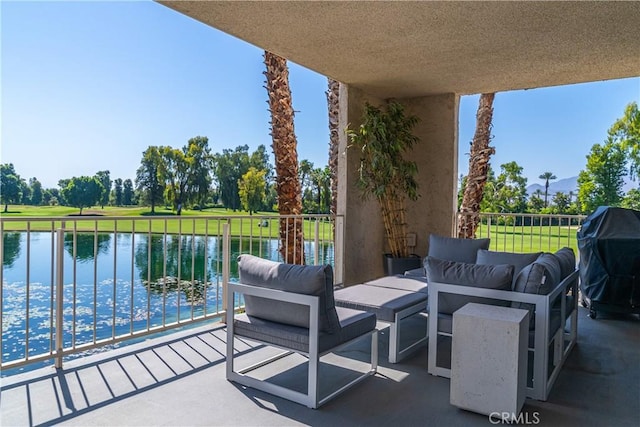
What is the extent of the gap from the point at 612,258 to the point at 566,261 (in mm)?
1543

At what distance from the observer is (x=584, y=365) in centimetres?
320

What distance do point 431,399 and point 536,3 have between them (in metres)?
2.92

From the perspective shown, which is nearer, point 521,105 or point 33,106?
A: point 33,106

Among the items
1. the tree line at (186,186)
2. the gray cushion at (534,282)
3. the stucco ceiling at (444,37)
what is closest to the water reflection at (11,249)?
the stucco ceiling at (444,37)

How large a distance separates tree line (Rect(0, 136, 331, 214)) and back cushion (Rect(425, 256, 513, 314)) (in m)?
7.85

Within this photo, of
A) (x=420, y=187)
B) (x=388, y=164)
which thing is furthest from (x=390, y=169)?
→ (x=420, y=187)

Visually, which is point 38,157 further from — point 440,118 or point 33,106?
point 440,118

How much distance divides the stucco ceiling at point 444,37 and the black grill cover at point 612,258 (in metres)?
1.67

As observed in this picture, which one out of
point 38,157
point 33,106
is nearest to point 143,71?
point 33,106

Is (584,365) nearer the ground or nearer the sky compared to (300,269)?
nearer the ground

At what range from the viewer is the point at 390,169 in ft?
17.7

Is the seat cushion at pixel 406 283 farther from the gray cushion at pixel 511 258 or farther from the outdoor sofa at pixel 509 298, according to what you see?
the gray cushion at pixel 511 258

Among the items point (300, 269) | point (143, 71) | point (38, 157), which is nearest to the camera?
point (300, 269)

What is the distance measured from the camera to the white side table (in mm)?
2279
